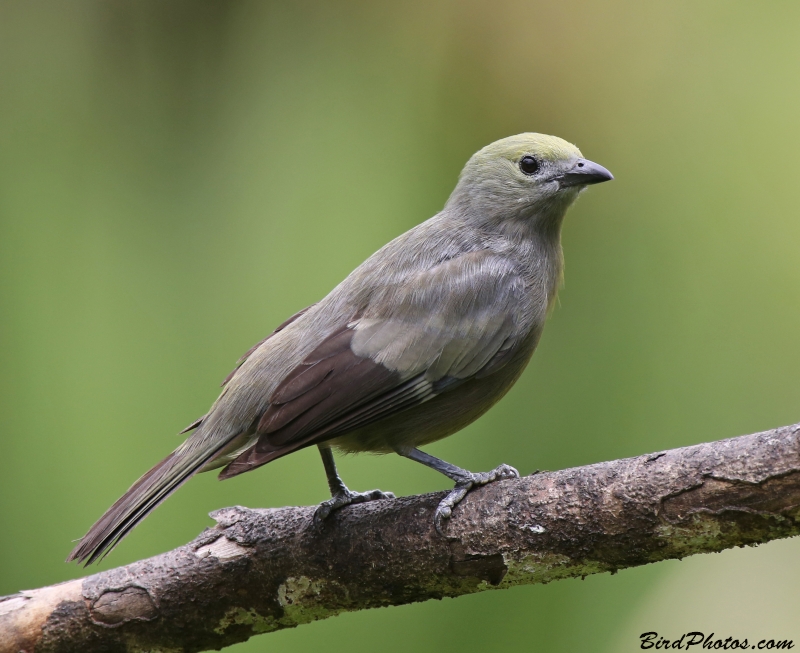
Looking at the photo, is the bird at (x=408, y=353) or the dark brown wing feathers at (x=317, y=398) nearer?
the dark brown wing feathers at (x=317, y=398)

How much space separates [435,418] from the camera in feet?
10.5

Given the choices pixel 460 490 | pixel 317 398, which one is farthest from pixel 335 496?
pixel 460 490

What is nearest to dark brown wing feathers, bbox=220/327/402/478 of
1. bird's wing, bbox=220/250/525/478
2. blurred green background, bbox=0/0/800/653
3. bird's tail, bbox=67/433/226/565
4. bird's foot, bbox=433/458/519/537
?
bird's wing, bbox=220/250/525/478

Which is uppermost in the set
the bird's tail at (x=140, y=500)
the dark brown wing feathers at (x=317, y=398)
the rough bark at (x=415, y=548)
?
the dark brown wing feathers at (x=317, y=398)

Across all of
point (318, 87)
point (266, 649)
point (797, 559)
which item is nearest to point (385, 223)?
point (318, 87)

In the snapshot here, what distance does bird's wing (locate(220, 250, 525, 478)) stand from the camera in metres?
2.90

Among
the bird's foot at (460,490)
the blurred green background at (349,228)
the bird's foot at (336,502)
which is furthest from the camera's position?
the blurred green background at (349,228)

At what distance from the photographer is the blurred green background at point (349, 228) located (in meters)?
4.81

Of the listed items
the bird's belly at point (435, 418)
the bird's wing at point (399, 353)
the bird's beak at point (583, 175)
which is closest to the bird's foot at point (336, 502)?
the bird's belly at point (435, 418)

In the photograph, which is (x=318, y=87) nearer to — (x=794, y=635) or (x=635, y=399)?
(x=635, y=399)

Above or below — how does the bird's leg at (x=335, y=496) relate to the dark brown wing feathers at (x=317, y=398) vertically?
below

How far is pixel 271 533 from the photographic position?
10.2 ft

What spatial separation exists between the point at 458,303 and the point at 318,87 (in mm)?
3090

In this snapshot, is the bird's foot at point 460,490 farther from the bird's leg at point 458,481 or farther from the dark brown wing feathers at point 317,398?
the dark brown wing feathers at point 317,398
